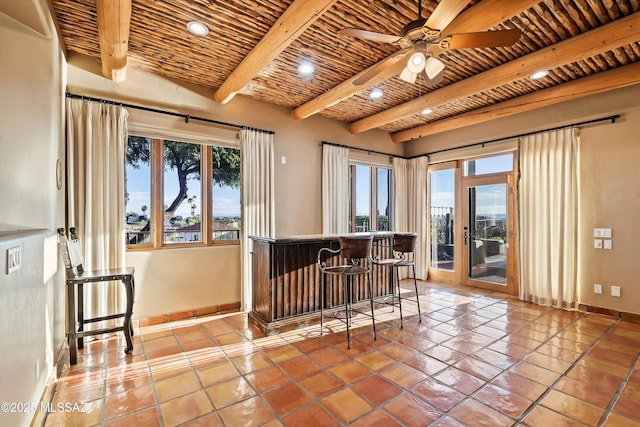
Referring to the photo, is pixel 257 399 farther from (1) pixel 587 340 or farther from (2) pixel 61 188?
(1) pixel 587 340

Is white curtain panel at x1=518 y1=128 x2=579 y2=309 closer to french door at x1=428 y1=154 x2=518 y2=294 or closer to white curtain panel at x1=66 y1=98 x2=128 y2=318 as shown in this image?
french door at x1=428 y1=154 x2=518 y2=294

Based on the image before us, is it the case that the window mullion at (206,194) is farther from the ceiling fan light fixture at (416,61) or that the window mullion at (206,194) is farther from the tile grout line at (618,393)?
the tile grout line at (618,393)

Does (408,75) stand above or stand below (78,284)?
above

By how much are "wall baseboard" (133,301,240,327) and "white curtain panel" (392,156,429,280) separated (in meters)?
3.68

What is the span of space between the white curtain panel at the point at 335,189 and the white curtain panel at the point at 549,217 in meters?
2.88

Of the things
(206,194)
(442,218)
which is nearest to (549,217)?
(442,218)

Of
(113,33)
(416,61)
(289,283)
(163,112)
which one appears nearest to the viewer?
(416,61)

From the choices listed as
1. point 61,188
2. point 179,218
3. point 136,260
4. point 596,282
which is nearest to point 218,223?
point 179,218

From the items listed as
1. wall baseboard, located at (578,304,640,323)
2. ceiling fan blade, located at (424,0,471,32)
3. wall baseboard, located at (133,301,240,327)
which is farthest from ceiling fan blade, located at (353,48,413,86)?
wall baseboard, located at (578,304,640,323)

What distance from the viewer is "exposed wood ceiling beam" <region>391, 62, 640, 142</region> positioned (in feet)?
11.6

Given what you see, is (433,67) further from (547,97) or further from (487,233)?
(487,233)

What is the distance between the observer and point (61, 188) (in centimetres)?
303

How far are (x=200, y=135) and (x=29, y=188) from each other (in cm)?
227

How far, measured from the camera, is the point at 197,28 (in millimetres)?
2832
